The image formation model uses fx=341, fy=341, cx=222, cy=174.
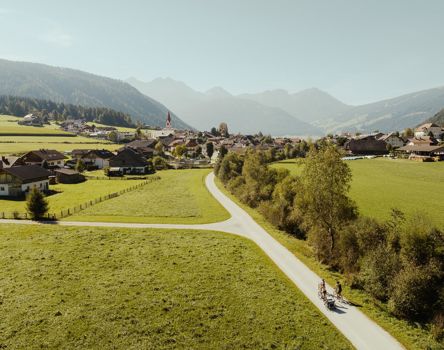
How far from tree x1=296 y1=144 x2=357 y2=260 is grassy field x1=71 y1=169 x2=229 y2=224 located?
16.7 metres

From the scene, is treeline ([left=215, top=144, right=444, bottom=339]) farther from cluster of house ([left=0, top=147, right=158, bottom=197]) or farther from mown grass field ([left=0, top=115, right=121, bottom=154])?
mown grass field ([left=0, top=115, right=121, bottom=154])

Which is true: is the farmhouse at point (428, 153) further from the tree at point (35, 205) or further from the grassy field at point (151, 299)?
the tree at point (35, 205)

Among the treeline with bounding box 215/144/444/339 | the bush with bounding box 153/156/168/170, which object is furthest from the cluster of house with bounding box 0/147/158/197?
the treeline with bounding box 215/144/444/339

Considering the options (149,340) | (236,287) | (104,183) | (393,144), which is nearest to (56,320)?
(149,340)

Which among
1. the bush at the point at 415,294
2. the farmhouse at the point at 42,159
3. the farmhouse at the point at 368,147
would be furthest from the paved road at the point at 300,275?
the farmhouse at the point at 368,147

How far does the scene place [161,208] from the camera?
2271 inches

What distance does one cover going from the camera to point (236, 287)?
94.1ft

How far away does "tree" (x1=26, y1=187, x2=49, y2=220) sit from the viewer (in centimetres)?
5031

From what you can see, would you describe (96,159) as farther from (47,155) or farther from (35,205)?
(35,205)

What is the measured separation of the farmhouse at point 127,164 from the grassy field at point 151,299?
222ft

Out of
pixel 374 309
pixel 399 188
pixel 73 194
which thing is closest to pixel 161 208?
pixel 73 194

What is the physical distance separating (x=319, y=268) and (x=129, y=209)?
113 ft

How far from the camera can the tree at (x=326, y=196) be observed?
3547 cm

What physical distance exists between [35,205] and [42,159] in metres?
59.8
